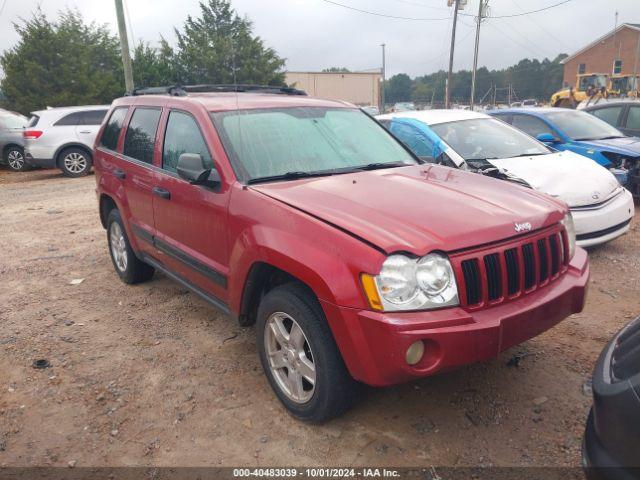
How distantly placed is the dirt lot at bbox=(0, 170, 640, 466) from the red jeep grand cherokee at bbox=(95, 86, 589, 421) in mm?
296

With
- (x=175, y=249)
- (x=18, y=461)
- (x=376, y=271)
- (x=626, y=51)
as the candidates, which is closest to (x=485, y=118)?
(x=175, y=249)

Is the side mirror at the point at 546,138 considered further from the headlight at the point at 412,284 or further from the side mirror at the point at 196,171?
the headlight at the point at 412,284

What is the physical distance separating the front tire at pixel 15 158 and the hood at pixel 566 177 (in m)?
13.5

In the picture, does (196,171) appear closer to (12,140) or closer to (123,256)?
(123,256)

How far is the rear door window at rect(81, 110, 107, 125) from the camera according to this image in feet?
41.6

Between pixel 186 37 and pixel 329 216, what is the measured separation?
890 inches

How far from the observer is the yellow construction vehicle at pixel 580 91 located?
26.3 m

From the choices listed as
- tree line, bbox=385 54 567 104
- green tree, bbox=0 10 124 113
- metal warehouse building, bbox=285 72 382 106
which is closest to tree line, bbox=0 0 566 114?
green tree, bbox=0 10 124 113

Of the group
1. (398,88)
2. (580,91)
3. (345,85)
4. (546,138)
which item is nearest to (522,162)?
(546,138)

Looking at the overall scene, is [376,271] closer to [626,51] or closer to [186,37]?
[186,37]

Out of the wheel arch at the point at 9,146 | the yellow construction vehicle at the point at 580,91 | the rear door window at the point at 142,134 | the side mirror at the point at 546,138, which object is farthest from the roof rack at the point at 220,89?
the yellow construction vehicle at the point at 580,91

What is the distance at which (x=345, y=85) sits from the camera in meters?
54.5

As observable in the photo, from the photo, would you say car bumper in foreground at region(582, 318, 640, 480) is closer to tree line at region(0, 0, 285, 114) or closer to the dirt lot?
the dirt lot

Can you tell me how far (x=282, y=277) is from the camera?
3.03m
